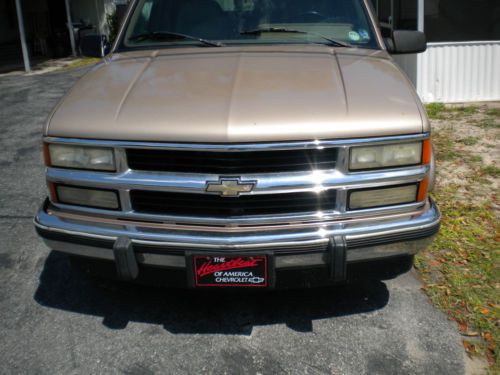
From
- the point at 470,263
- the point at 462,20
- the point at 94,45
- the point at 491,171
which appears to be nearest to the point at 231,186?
the point at 470,263

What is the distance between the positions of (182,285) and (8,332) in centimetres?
108

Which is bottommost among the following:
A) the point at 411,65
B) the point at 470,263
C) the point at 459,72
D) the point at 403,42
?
the point at 470,263

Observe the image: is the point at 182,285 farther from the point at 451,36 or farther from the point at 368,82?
the point at 451,36

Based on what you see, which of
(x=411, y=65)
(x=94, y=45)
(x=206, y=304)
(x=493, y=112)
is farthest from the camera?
(x=411, y=65)

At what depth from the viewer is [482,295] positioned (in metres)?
3.17

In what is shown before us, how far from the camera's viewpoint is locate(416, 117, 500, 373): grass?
288 centimetres

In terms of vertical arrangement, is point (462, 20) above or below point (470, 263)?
above

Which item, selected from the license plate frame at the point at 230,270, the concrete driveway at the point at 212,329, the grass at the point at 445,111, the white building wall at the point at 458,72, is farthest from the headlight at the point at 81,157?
the white building wall at the point at 458,72

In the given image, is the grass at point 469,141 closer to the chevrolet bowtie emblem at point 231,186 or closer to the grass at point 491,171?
the grass at point 491,171

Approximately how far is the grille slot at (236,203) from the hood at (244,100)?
0.29 metres

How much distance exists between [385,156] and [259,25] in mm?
1520

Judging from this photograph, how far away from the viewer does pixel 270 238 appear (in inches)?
98.7

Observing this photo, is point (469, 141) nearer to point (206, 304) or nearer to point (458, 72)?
point (458, 72)

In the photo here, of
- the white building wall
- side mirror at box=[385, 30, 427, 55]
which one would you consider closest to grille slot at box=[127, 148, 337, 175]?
side mirror at box=[385, 30, 427, 55]
